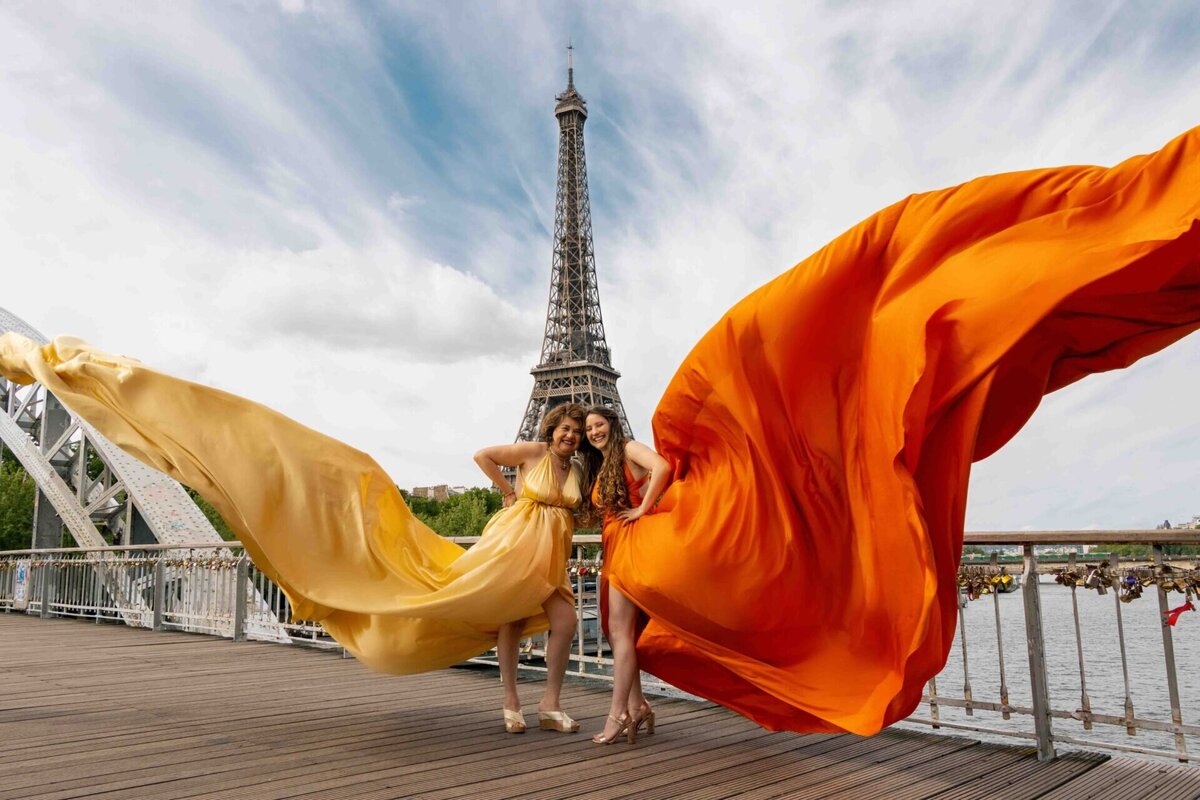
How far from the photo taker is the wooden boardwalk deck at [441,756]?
303 cm

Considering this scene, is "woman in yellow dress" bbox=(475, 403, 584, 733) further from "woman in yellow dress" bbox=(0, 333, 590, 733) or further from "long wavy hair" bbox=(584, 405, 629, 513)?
"long wavy hair" bbox=(584, 405, 629, 513)

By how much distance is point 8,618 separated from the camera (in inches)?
458

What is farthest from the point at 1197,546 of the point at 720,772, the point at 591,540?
the point at 591,540

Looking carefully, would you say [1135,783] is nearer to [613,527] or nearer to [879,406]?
[879,406]

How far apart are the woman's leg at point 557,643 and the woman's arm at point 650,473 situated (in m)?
0.63

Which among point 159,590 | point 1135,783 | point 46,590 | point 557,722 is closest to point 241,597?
point 159,590

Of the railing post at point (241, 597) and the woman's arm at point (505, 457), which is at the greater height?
the woman's arm at point (505, 457)

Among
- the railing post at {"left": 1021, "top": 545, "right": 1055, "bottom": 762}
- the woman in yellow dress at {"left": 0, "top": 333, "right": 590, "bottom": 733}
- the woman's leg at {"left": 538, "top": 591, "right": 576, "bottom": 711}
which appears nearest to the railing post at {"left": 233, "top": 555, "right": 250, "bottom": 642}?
the woman in yellow dress at {"left": 0, "top": 333, "right": 590, "bottom": 733}

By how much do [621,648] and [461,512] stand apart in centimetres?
4482

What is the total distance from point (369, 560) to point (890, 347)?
2.43 m

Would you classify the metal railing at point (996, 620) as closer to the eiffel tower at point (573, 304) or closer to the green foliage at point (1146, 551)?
the green foliage at point (1146, 551)

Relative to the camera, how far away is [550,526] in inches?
155

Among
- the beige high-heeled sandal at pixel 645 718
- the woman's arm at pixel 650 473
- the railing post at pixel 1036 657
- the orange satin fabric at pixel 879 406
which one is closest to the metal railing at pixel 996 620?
the railing post at pixel 1036 657

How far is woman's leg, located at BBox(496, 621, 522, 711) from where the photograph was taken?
4023mm
